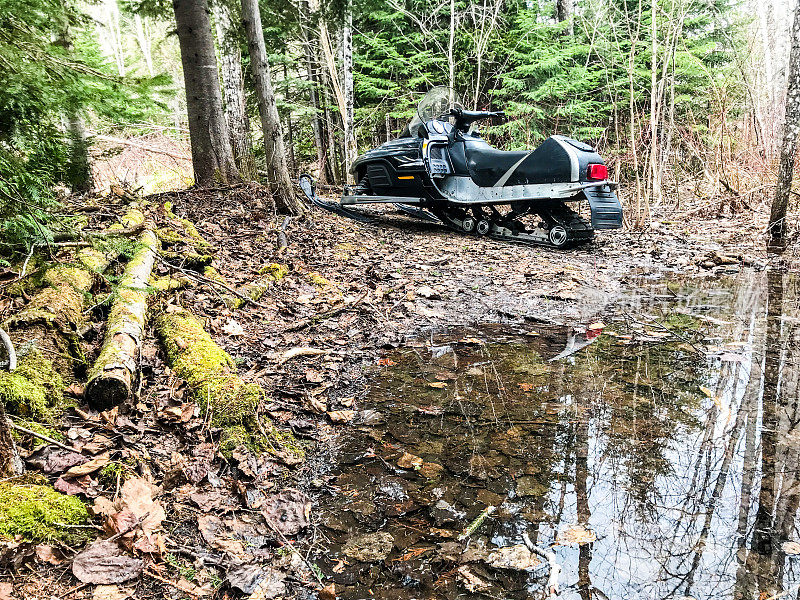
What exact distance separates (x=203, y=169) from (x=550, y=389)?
220 inches

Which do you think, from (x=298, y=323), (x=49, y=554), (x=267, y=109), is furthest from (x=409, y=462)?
(x=267, y=109)

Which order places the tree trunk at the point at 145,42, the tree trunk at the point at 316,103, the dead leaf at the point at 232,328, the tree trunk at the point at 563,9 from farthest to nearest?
the tree trunk at the point at 145,42
the tree trunk at the point at 563,9
the tree trunk at the point at 316,103
the dead leaf at the point at 232,328

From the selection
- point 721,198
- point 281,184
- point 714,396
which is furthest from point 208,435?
point 721,198

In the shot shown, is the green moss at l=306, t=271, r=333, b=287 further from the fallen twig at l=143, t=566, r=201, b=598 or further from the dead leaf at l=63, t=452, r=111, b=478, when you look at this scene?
the fallen twig at l=143, t=566, r=201, b=598

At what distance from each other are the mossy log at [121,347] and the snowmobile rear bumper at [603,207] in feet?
17.3

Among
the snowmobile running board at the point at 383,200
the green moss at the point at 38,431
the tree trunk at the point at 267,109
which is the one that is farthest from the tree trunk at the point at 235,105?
the green moss at the point at 38,431

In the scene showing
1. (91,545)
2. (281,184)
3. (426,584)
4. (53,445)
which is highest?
(281,184)

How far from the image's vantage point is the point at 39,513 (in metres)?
1.63

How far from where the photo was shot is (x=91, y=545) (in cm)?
162

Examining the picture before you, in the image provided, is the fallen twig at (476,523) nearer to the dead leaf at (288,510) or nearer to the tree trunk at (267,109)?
the dead leaf at (288,510)

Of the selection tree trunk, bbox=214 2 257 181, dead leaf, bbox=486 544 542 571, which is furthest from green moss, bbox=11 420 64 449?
tree trunk, bbox=214 2 257 181

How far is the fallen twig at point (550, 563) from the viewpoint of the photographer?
1614 millimetres

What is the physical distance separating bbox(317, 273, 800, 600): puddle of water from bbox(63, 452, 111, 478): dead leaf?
85cm

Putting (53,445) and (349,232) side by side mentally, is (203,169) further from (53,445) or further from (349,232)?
(53,445)
